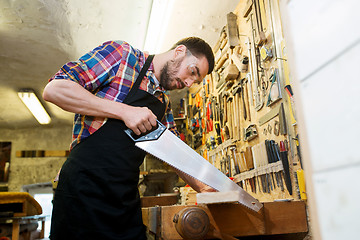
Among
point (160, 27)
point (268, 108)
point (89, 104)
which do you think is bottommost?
point (89, 104)

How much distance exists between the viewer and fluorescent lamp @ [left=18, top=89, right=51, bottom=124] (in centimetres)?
538

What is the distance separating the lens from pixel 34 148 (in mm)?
7891

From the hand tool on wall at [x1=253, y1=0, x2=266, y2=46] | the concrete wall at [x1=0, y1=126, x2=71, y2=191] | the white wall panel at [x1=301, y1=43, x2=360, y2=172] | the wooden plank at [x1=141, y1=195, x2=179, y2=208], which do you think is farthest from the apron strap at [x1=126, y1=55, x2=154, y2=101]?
the concrete wall at [x1=0, y1=126, x2=71, y2=191]

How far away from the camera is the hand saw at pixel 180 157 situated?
4.80ft

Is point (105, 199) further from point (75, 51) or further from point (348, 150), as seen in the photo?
point (75, 51)

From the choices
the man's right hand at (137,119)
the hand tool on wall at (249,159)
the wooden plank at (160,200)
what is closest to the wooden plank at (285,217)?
the man's right hand at (137,119)

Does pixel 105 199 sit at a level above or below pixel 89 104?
below

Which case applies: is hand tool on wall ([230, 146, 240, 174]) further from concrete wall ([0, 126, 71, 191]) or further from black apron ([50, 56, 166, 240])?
concrete wall ([0, 126, 71, 191])

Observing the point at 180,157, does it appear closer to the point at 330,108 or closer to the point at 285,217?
the point at 285,217

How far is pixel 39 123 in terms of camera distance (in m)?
7.57

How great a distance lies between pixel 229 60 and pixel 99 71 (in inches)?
75.4

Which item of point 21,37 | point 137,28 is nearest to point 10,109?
point 21,37

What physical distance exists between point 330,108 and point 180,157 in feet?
3.66

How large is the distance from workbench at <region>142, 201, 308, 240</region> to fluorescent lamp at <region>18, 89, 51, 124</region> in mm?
4744
